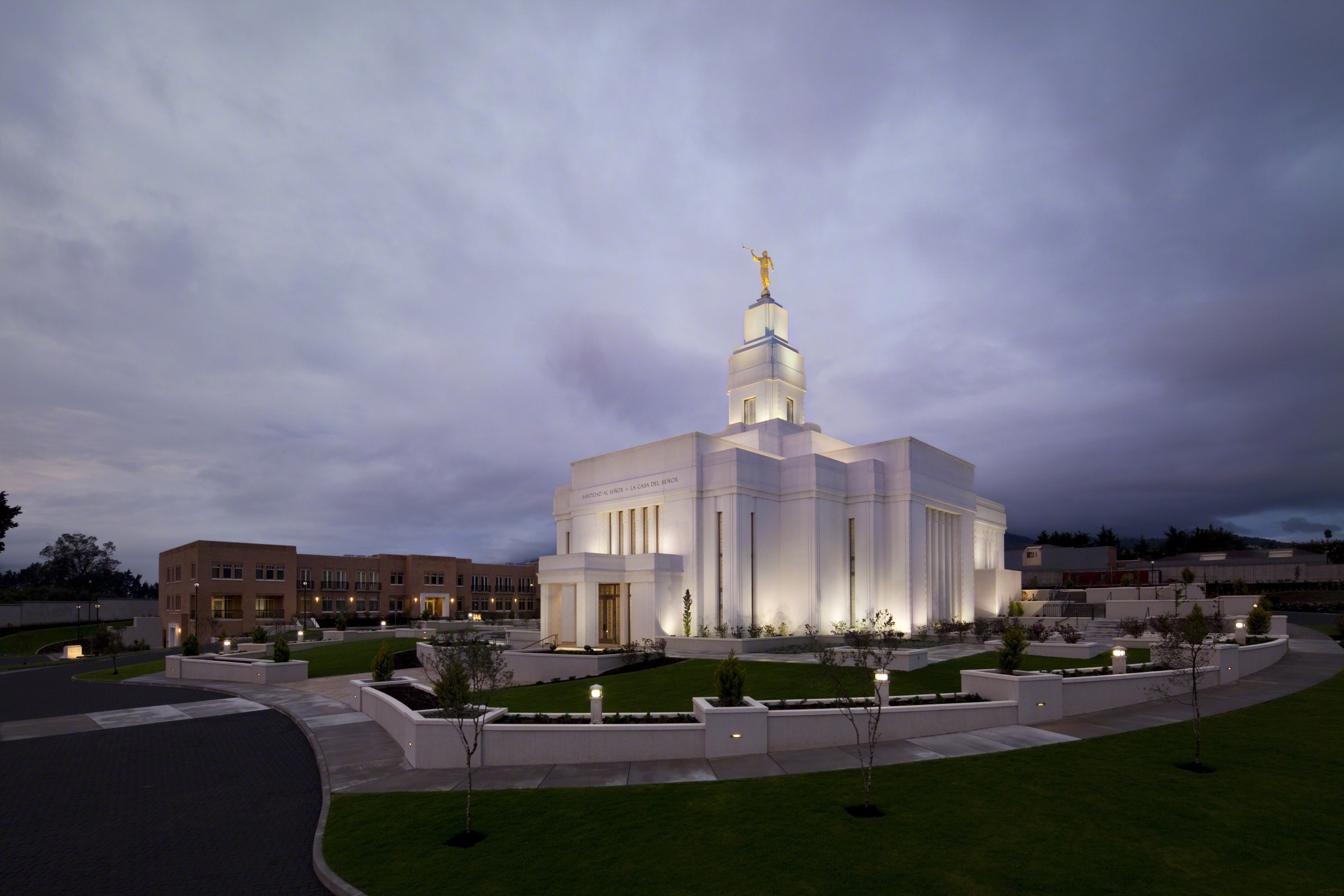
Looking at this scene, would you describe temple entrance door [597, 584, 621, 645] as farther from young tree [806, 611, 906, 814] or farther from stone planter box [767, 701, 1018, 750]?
stone planter box [767, 701, 1018, 750]

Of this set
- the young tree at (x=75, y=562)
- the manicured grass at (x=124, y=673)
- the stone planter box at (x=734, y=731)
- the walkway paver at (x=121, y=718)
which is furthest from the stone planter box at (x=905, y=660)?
the young tree at (x=75, y=562)

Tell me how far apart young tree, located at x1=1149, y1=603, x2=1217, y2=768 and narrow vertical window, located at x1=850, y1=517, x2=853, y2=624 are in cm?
2080

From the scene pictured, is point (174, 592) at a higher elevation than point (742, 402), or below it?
below

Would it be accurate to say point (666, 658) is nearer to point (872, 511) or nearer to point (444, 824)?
point (872, 511)

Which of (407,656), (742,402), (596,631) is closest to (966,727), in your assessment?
(596,631)

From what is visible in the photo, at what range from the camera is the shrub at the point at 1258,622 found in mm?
34094

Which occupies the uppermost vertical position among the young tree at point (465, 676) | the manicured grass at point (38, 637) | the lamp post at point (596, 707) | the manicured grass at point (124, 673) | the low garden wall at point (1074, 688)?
the young tree at point (465, 676)

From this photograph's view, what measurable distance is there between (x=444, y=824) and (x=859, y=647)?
10334 millimetres

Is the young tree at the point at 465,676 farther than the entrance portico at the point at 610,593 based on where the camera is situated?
No

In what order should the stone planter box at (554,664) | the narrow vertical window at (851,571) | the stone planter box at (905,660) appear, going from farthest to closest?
the narrow vertical window at (851,571), the stone planter box at (554,664), the stone planter box at (905,660)

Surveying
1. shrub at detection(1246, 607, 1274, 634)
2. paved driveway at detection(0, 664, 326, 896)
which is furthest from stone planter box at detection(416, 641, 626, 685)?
shrub at detection(1246, 607, 1274, 634)

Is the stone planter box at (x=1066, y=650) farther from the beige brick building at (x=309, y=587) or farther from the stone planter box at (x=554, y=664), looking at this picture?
the beige brick building at (x=309, y=587)

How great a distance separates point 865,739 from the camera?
17.0m

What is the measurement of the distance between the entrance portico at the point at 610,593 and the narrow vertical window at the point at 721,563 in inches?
96.0
